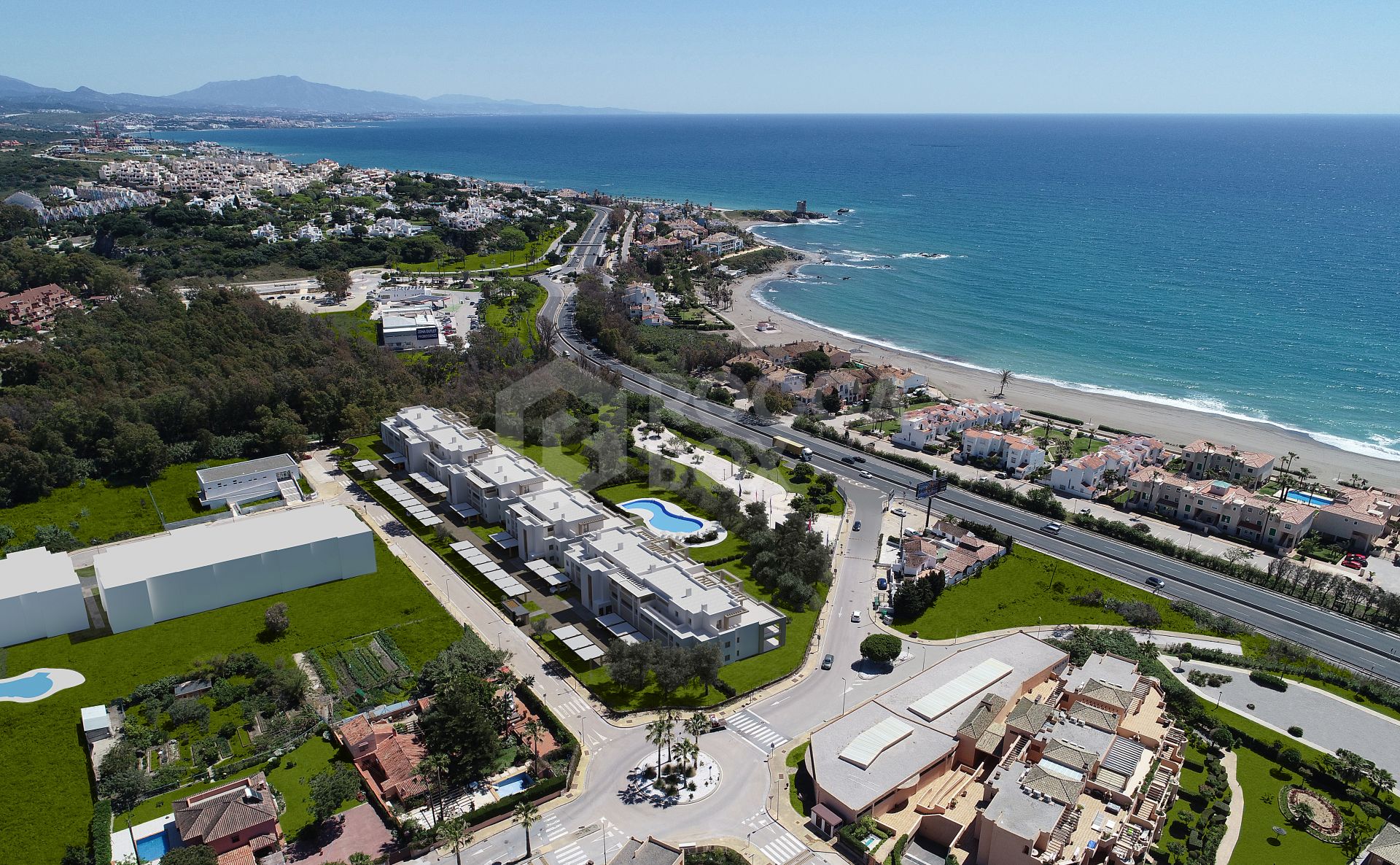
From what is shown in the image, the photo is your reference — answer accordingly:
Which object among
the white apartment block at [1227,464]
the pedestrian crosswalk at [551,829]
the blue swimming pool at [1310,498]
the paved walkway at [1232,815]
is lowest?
the pedestrian crosswalk at [551,829]

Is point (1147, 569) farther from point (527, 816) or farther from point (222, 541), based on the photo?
point (222, 541)

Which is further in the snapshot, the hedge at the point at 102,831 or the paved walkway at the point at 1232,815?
the paved walkway at the point at 1232,815

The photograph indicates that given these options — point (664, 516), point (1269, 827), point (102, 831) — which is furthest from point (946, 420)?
point (102, 831)

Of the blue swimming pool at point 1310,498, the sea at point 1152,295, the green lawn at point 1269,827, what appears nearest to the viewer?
the green lawn at point 1269,827

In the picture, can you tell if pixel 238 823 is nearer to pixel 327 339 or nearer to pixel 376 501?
pixel 376 501

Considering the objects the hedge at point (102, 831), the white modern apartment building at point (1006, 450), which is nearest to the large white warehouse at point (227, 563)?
the hedge at point (102, 831)

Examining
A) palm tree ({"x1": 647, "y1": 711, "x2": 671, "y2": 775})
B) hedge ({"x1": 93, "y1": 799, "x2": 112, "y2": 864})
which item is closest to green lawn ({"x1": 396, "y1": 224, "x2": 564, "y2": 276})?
palm tree ({"x1": 647, "y1": 711, "x2": 671, "y2": 775})

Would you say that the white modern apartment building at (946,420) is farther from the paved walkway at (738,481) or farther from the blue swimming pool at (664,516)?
the blue swimming pool at (664,516)

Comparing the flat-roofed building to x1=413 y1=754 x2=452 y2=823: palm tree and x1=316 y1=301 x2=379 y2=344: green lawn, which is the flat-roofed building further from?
x1=316 y1=301 x2=379 y2=344: green lawn
